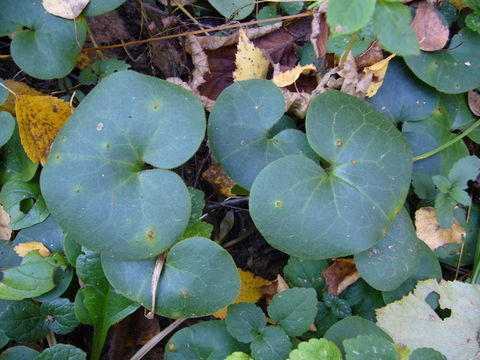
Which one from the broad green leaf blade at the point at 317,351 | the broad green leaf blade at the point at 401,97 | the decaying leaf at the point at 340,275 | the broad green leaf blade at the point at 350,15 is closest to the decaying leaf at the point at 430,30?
the broad green leaf blade at the point at 401,97

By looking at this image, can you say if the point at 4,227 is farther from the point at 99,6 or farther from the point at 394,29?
the point at 394,29

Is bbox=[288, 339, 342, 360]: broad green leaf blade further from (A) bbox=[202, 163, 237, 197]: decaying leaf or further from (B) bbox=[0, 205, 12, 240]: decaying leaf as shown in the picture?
(B) bbox=[0, 205, 12, 240]: decaying leaf

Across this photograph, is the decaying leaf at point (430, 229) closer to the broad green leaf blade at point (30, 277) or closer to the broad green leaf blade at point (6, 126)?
the broad green leaf blade at point (30, 277)

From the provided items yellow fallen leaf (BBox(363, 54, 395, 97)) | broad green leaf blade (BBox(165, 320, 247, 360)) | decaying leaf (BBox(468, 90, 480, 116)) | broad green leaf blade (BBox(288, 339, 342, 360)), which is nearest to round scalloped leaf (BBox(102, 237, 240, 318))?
broad green leaf blade (BBox(165, 320, 247, 360))

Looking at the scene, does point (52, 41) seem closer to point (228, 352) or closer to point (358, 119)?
point (358, 119)

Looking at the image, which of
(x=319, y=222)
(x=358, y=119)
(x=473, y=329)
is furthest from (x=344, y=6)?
(x=473, y=329)

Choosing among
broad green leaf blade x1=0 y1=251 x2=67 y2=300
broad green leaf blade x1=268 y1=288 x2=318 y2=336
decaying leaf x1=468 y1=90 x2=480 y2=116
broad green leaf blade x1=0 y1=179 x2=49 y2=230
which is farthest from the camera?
decaying leaf x1=468 y1=90 x2=480 y2=116

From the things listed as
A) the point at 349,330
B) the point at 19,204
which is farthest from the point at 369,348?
the point at 19,204
